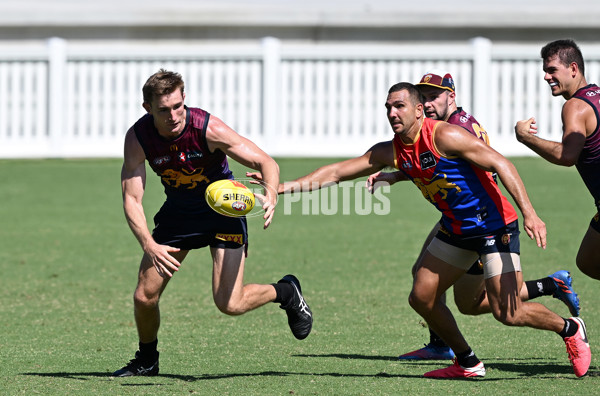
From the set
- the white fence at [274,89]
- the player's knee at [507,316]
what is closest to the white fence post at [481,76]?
the white fence at [274,89]

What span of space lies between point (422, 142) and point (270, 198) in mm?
1156

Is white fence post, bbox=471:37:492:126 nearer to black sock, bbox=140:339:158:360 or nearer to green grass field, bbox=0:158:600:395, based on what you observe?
green grass field, bbox=0:158:600:395

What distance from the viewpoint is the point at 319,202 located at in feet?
59.0

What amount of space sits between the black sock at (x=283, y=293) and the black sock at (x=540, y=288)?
6.20ft

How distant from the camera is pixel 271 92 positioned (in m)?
20.5

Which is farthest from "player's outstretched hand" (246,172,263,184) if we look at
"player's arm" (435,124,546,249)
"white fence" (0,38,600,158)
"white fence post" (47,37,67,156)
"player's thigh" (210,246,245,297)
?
"white fence post" (47,37,67,156)

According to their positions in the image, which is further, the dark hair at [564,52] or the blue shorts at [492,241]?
the dark hair at [564,52]

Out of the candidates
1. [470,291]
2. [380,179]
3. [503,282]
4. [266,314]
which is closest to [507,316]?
[503,282]

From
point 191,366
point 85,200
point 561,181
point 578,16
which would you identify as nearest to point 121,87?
point 85,200

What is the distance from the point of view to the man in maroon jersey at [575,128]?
730 centimetres

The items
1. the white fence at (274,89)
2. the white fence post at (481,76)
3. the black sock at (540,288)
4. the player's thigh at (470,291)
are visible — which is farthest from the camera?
the white fence at (274,89)

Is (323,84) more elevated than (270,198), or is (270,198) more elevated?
(323,84)

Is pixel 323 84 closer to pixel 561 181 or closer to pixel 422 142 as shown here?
pixel 561 181
